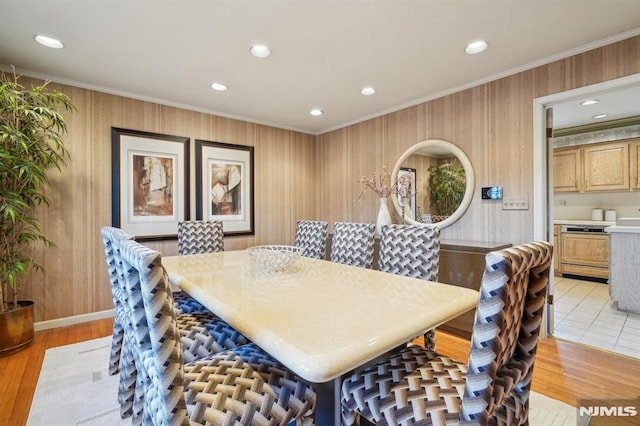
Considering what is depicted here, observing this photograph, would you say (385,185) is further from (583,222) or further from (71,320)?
(71,320)

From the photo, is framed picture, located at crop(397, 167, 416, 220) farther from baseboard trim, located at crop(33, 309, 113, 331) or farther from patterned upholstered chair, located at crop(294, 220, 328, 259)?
baseboard trim, located at crop(33, 309, 113, 331)

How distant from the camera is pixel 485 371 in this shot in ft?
2.55

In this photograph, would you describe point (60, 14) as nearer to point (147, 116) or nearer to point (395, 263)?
point (147, 116)

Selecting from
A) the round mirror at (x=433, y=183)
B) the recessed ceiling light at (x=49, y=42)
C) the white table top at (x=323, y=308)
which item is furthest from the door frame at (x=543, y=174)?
the recessed ceiling light at (x=49, y=42)

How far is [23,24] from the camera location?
81.4 inches

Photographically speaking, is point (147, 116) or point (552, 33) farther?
point (147, 116)

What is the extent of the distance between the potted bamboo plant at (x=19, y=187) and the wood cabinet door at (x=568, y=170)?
683 cm

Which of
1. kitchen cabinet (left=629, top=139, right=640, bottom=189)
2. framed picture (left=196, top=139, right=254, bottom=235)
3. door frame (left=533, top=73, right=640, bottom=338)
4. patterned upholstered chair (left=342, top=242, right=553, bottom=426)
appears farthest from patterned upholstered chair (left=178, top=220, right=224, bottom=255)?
kitchen cabinet (left=629, top=139, right=640, bottom=189)

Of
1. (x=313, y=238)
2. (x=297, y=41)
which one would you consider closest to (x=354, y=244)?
(x=313, y=238)

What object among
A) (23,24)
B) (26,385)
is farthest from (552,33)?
(26,385)

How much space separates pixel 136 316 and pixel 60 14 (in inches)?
86.6

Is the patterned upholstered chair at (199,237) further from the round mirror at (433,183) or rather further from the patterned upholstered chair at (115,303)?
the round mirror at (433,183)

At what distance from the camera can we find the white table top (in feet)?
2.60

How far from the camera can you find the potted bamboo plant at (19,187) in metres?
2.33
